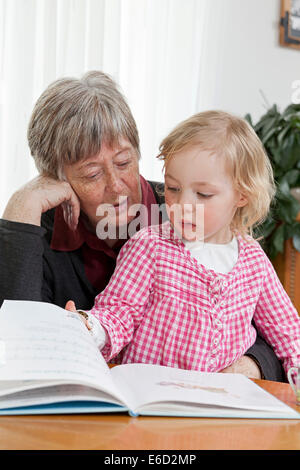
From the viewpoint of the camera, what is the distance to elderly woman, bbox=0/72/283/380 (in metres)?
1.32

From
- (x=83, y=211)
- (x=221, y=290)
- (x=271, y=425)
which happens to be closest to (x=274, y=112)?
(x=83, y=211)


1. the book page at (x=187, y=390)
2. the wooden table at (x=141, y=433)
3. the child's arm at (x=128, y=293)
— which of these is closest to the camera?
the wooden table at (x=141, y=433)

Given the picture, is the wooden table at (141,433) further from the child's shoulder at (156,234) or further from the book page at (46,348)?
the child's shoulder at (156,234)

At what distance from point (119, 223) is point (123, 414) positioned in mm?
738

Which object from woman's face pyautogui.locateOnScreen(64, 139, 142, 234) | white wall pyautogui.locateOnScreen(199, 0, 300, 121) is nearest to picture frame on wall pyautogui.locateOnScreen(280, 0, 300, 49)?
white wall pyautogui.locateOnScreen(199, 0, 300, 121)

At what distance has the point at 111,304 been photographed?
1.18 m

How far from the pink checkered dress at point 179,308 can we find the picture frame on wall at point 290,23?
8.50 feet

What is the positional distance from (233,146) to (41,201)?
464 mm

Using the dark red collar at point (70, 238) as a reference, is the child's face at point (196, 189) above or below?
above

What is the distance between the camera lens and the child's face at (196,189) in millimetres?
1178

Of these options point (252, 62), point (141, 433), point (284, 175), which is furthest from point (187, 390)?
point (252, 62)

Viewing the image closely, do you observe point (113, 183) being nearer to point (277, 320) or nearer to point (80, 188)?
point (80, 188)

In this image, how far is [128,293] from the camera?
3.89ft

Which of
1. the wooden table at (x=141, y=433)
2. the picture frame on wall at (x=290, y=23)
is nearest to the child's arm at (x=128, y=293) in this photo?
the wooden table at (x=141, y=433)
